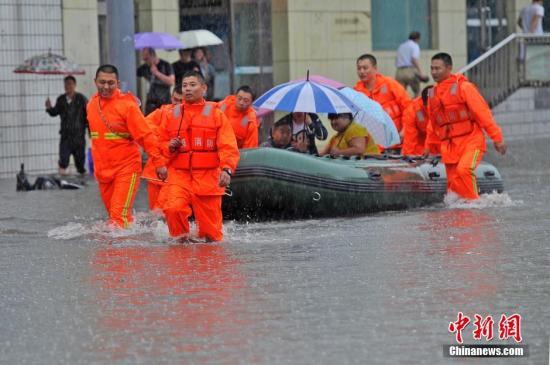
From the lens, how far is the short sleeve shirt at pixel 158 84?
21.0 metres

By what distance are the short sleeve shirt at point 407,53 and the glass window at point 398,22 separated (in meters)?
0.98

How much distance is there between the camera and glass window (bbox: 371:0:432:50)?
27031 millimetres

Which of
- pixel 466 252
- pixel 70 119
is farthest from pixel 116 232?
pixel 70 119

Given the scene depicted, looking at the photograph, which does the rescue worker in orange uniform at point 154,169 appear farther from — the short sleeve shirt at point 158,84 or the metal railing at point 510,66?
A: the metal railing at point 510,66

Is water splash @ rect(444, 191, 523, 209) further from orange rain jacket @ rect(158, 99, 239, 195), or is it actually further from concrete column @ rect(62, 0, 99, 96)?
concrete column @ rect(62, 0, 99, 96)

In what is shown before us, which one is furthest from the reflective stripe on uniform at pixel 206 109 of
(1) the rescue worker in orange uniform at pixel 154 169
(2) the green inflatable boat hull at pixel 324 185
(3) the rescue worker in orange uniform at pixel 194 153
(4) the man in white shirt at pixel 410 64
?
(4) the man in white shirt at pixel 410 64

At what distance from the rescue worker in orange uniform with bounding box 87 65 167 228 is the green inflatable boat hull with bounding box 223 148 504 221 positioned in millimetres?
1430

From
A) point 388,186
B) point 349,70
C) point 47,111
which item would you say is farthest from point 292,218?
point 349,70

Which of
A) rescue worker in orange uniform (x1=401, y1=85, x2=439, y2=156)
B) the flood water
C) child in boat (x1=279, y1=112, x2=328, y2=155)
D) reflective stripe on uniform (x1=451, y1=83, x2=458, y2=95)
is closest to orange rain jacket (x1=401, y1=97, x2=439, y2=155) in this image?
rescue worker in orange uniform (x1=401, y1=85, x2=439, y2=156)

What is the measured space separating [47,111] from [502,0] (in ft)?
41.3

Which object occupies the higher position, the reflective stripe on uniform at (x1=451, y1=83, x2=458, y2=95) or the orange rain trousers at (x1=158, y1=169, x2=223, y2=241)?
the reflective stripe on uniform at (x1=451, y1=83, x2=458, y2=95)

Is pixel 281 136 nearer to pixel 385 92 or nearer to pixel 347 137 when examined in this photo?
pixel 347 137

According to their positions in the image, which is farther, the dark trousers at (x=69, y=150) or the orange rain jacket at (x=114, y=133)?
the dark trousers at (x=69, y=150)

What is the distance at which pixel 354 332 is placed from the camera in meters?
7.75
